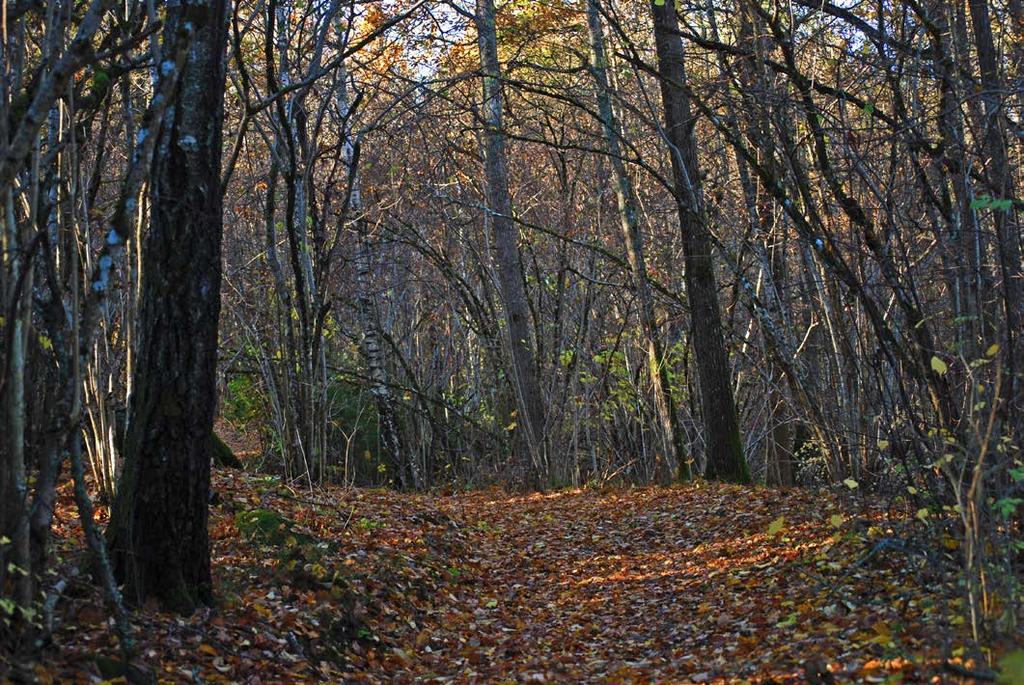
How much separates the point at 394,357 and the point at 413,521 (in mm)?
5904

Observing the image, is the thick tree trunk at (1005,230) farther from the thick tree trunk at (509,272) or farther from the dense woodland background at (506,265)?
the thick tree trunk at (509,272)

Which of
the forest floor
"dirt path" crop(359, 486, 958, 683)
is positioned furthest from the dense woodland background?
"dirt path" crop(359, 486, 958, 683)

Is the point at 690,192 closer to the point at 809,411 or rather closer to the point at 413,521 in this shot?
the point at 809,411

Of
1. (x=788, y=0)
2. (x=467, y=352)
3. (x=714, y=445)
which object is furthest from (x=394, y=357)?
(x=788, y=0)

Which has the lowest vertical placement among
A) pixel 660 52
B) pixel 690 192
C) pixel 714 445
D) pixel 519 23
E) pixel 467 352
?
pixel 714 445

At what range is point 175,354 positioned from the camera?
485 cm

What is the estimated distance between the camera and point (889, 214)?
16.8 feet

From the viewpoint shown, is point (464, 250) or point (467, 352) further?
point (467, 352)

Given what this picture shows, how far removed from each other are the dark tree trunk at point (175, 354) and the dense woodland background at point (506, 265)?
2 centimetres

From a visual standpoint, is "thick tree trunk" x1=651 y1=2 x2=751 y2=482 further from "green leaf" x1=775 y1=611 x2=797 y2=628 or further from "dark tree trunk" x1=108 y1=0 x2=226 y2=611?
"dark tree trunk" x1=108 y1=0 x2=226 y2=611

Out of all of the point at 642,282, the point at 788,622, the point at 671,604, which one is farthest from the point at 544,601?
the point at 642,282

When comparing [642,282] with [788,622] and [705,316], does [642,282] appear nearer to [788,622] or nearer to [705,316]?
[705,316]

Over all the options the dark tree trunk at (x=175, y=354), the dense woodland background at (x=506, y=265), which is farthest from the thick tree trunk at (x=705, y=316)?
the dark tree trunk at (x=175, y=354)

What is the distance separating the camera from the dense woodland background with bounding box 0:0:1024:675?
4.30m
